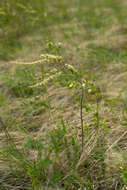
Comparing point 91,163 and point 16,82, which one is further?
point 16,82

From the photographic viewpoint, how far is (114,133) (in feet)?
7.35

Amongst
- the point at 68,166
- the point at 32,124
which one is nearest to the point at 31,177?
the point at 68,166

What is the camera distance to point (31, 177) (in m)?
1.73

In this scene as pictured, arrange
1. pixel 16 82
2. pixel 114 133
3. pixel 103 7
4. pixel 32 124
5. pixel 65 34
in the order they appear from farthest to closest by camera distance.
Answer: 1. pixel 103 7
2. pixel 65 34
3. pixel 16 82
4. pixel 32 124
5. pixel 114 133

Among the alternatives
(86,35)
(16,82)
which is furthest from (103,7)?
(16,82)

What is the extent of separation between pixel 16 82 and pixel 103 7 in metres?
3.26

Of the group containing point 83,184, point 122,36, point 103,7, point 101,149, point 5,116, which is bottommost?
point 83,184

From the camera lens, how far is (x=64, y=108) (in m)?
2.70

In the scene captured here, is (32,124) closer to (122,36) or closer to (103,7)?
(122,36)

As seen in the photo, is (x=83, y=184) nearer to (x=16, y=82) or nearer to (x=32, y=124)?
(x=32, y=124)

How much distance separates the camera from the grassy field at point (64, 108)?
5.98ft

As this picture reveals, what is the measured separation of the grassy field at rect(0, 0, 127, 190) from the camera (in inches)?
71.7

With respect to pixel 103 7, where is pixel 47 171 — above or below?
below

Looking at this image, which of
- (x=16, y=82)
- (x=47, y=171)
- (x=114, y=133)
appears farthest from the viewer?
(x=16, y=82)
